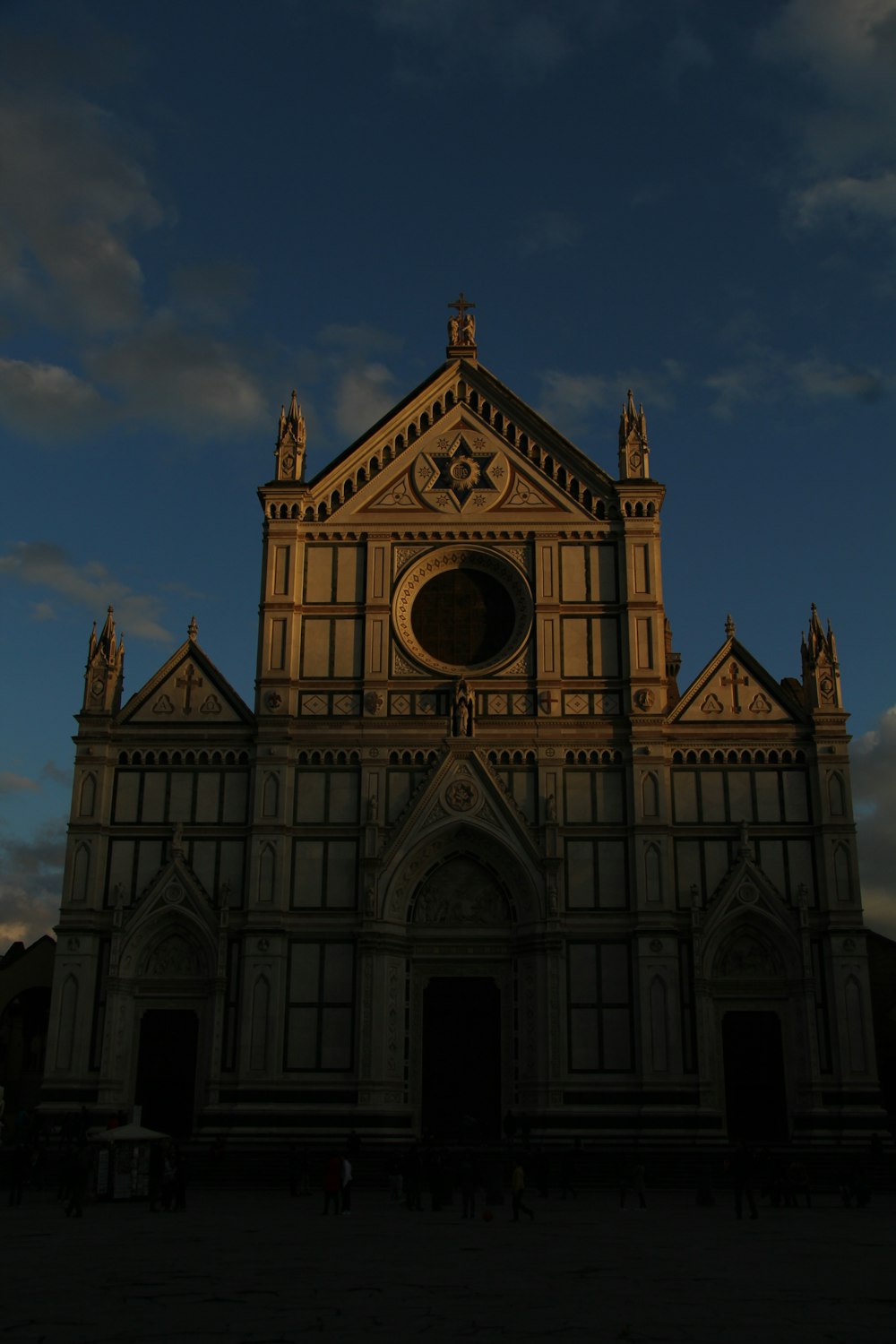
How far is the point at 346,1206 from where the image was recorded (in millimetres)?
25484

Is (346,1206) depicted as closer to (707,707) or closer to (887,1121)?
(887,1121)

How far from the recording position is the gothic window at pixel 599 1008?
3519cm

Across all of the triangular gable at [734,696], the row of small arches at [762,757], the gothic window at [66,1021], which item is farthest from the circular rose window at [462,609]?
the gothic window at [66,1021]

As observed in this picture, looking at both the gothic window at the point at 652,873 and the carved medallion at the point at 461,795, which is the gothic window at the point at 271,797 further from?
the gothic window at the point at 652,873

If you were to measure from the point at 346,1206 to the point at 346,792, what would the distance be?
13941 millimetres

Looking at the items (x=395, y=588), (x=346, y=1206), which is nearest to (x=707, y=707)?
(x=395, y=588)

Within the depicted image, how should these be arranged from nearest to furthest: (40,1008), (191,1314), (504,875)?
(191,1314) → (504,875) → (40,1008)

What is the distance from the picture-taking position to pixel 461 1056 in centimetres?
3619

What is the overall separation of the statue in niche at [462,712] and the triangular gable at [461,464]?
5551 mm

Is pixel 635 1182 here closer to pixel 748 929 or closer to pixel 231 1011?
pixel 748 929

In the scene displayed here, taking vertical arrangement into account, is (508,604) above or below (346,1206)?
above

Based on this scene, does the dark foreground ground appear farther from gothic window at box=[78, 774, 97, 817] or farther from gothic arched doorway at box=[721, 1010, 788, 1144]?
gothic window at box=[78, 774, 97, 817]

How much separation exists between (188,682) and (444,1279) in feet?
84.9

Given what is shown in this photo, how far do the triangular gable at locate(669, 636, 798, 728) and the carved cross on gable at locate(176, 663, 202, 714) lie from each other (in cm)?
1348
